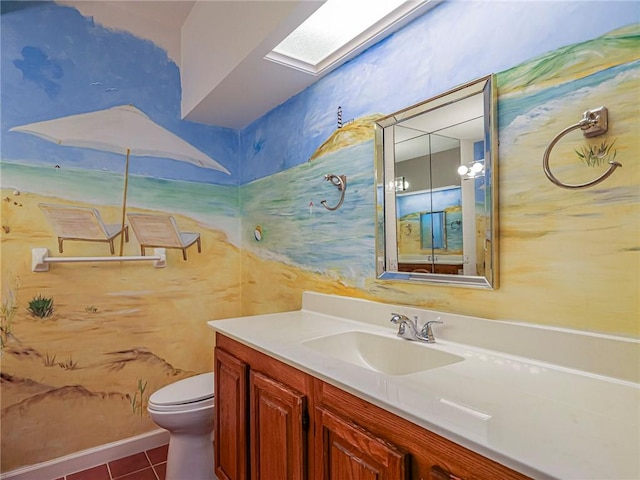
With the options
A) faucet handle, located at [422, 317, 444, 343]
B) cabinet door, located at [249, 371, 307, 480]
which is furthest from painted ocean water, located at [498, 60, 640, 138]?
cabinet door, located at [249, 371, 307, 480]

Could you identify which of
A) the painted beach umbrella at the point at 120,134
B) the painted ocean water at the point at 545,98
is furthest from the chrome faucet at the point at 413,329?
the painted beach umbrella at the point at 120,134

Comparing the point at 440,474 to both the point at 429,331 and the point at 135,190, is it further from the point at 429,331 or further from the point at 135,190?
the point at 135,190

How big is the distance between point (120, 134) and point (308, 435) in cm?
214

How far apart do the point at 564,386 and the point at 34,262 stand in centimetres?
249

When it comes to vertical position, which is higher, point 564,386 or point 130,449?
point 564,386

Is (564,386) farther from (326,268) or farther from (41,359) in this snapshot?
(41,359)

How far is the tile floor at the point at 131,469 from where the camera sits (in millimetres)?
2088

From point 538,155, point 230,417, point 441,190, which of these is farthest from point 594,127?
point 230,417

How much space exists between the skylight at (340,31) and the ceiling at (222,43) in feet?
0.12

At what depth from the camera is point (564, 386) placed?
3.01 ft

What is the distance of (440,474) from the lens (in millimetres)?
747

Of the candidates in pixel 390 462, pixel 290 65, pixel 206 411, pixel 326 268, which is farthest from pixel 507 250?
pixel 206 411

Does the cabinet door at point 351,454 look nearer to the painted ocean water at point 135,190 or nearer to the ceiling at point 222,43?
the ceiling at point 222,43

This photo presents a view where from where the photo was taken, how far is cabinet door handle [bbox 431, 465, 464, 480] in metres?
0.73
